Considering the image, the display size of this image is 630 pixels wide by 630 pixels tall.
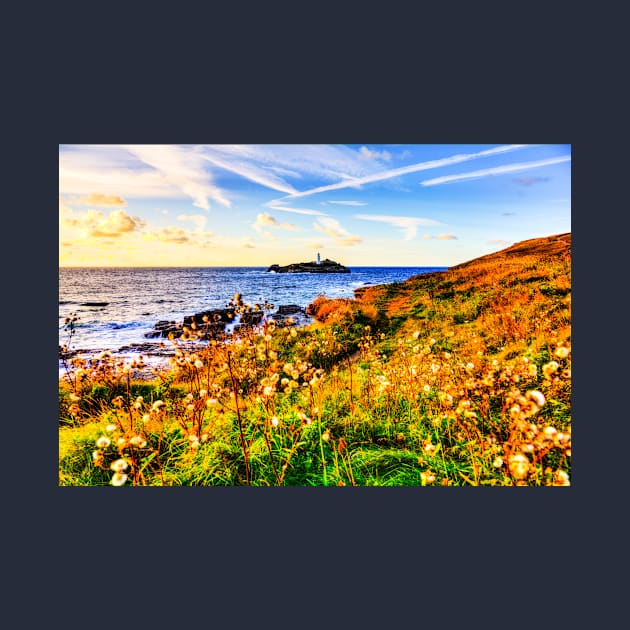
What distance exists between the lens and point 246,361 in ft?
13.8

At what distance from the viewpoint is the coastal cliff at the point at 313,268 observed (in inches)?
171

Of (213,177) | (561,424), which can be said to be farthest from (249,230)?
(561,424)

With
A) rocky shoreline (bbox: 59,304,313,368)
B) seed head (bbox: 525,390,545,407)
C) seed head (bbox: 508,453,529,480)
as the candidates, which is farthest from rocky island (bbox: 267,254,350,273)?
seed head (bbox: 508,453,529,480)

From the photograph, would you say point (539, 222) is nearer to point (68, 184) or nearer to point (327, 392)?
point (327, 392)

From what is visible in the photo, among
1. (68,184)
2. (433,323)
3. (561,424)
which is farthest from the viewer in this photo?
(433,323)

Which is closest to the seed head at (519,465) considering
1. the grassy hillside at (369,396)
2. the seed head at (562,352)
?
the grassy hillside at (369,396)

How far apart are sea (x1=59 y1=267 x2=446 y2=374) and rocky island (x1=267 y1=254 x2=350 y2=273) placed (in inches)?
2.0

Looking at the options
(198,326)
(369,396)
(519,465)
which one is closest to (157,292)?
(198,326)

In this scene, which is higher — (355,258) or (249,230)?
(249,230)

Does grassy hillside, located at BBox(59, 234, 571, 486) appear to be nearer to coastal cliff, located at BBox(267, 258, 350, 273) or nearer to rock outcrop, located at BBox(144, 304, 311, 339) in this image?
rock outcrop, located at BBox(144, 304, 311, 339)

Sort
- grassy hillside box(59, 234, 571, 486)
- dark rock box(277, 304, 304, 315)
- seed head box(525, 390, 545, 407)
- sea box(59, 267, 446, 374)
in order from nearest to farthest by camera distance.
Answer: seed head box(525, 390, 545, 407), grassy hillside box(59, 234, 571, 486), sea box(59, 267, 446, 374), dark rock box(277, 304, 304, 315)

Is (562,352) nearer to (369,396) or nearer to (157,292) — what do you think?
(369,396)

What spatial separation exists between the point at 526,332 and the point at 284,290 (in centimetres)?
274

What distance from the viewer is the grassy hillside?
3678 millimetres
